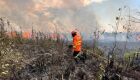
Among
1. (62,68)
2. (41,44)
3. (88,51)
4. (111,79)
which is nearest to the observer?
(111,79)

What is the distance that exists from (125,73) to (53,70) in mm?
4230

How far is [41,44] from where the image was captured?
31.3 m

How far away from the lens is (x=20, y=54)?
2612 cm

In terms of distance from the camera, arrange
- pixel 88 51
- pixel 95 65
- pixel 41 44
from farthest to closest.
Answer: pixel 41 44
pixel 88 51
pixel 95 65

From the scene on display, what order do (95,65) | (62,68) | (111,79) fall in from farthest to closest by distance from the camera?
(95,65)
(62,68)
(111,79)

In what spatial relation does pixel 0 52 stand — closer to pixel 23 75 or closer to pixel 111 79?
pixel 23 75

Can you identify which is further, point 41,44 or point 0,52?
point 41,44

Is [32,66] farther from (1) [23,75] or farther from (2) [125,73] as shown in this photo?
(2) [125,73]

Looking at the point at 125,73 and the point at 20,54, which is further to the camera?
the point at 20,54

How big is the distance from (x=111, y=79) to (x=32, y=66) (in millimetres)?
4901

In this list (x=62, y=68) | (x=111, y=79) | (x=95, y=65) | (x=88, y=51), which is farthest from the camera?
(x=88, y=51)

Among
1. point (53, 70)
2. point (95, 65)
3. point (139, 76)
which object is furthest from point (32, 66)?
point (139, 76)

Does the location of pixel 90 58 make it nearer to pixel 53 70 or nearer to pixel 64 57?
pixel 64 57

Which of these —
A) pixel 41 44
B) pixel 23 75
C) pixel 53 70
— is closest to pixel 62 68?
pixel 53 70
